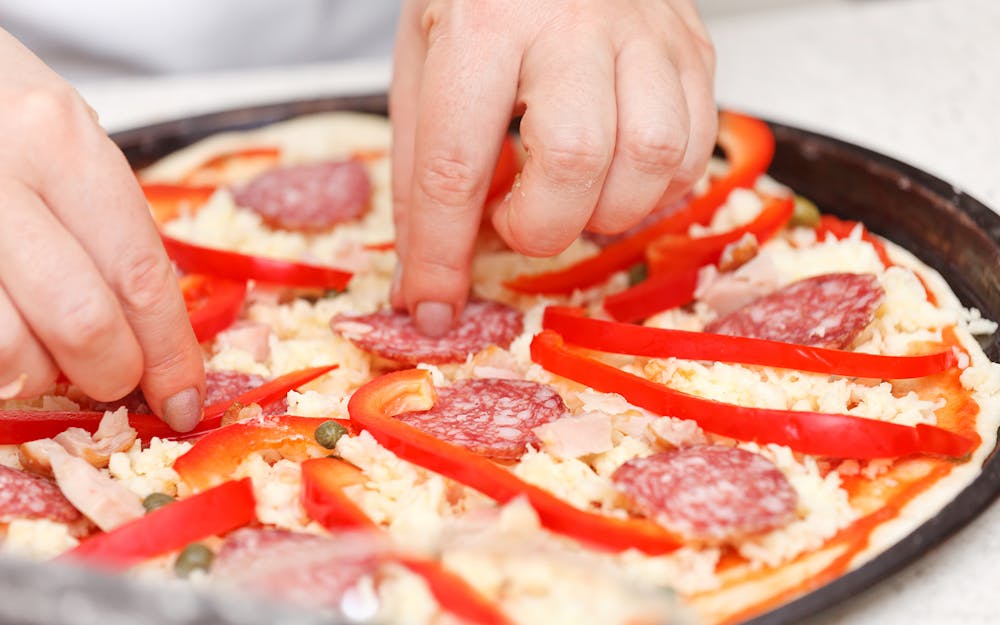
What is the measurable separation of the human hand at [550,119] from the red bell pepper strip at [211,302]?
1.52 feet

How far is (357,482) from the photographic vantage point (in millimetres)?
1726

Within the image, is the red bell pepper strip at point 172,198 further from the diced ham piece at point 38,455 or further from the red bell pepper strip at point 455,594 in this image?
the red bell pepper strip at point 455,594

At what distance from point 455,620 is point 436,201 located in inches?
35.5

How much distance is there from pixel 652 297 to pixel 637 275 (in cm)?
21

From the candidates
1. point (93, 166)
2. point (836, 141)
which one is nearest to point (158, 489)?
point (93, 166)

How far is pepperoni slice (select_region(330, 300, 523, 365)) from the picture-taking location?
2135mm

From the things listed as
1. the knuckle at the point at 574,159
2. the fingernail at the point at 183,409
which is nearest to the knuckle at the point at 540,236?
the knuckle at the point at 574,159

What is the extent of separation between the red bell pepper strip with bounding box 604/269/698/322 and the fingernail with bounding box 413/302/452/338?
347mm

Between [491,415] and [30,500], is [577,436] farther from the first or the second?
[30,500]

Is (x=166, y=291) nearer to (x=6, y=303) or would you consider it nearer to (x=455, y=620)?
(x=6, y=303)

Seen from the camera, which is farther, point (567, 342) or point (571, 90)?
point (567, 342)

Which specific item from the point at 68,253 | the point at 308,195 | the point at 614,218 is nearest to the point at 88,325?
the point at 68,253

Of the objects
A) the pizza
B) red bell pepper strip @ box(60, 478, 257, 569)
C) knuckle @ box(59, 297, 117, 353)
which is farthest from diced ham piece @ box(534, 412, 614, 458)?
knuckle @ box(59, 297, 117, 353)

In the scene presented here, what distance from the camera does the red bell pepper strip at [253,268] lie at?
2.38 metres
